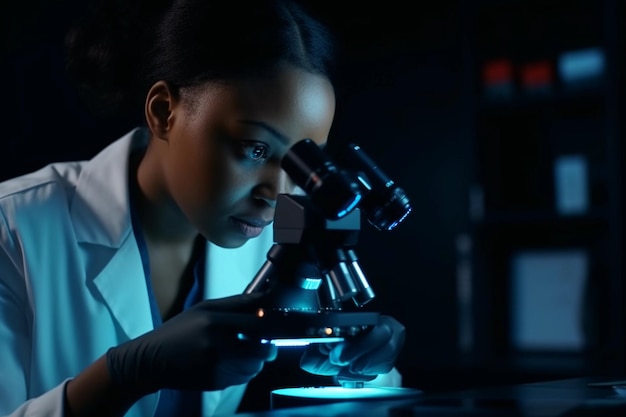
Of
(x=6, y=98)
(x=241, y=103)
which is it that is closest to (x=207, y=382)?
(x=241, y=103)

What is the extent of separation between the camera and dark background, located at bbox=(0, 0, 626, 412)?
275 cm

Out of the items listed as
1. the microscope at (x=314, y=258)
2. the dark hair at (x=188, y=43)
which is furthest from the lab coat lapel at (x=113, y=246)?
the microscope at (x=314, y=258)

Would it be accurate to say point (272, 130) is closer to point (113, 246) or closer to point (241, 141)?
point (241, 141)

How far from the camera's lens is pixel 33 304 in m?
1.34

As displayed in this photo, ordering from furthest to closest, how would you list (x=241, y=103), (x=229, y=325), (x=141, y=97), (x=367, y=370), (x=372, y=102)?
(x=372, y=102), (x=141, y=97), (x=241, y=103), (x=367, y=370), (x=229, y=325)

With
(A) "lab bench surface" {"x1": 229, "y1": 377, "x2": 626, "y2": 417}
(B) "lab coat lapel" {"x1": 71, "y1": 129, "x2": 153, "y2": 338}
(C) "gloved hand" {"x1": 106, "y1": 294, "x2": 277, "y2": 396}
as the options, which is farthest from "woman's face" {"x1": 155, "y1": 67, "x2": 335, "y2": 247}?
(A) "lab bench surface" {"x1": 229, "y1": 377, "x2": 626, "y2": 417}

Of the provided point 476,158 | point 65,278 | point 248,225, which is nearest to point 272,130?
point 248,225

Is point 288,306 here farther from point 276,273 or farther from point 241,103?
point 241,103

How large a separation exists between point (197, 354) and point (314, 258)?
18 cm

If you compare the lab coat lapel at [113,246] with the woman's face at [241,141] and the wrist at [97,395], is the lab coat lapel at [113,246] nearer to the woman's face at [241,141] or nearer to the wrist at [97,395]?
the woman's face at [241,141]

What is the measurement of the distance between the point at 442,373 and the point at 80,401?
202cm

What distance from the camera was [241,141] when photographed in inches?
47.9

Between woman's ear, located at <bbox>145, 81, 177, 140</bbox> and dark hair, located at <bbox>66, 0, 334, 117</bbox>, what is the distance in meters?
0.02

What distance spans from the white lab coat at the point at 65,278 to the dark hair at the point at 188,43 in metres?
0.18
